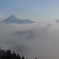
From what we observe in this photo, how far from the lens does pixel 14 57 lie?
6391 cm

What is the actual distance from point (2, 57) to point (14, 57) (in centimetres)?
548

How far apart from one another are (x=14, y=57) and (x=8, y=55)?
3.09 m

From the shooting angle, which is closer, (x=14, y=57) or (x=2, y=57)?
(x=2, y=57)

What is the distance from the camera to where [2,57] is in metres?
59.9

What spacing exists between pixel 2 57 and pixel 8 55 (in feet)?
8.42

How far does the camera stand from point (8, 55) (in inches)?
2429
